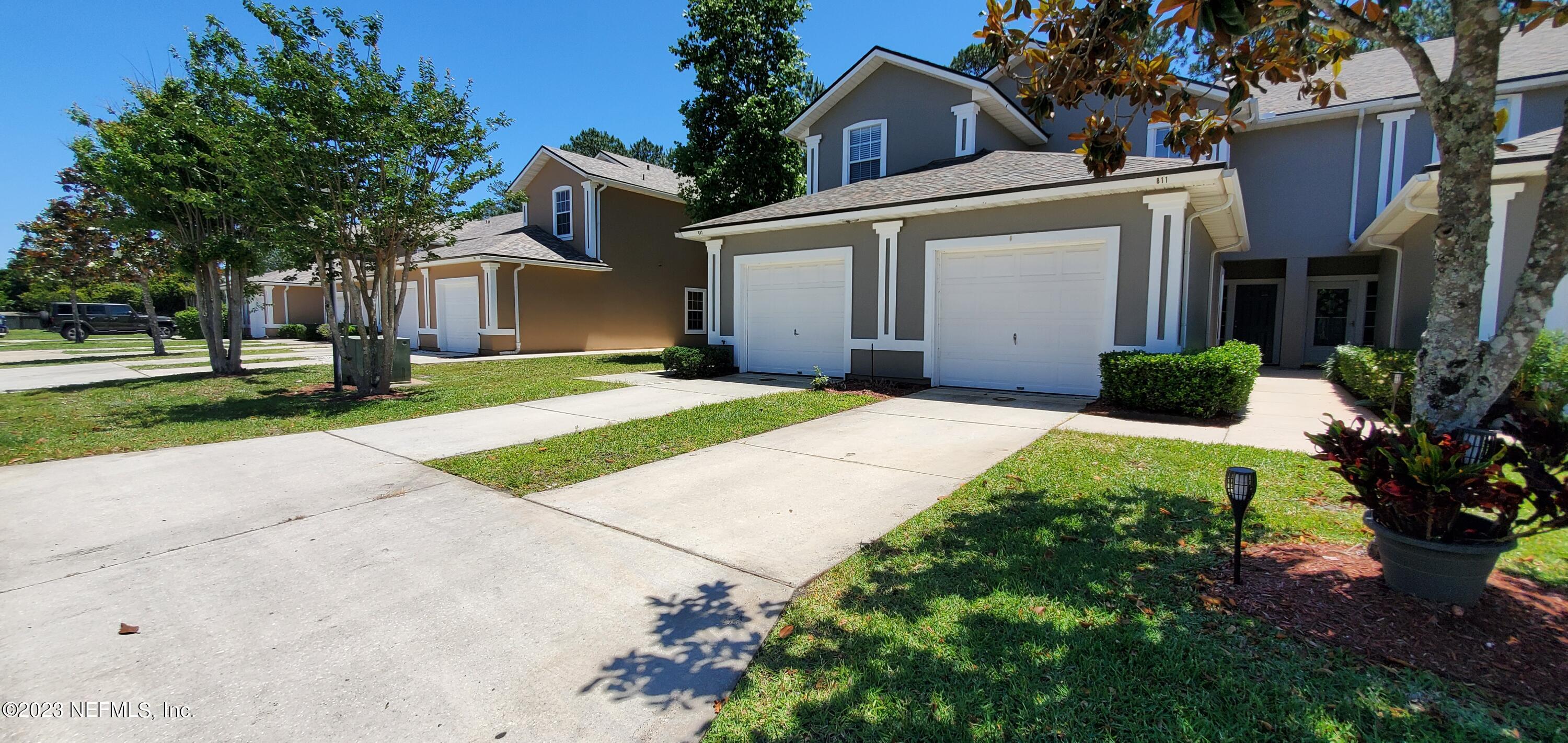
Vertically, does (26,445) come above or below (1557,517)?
below

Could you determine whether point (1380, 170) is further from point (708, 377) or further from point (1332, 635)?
point (1332, 635)

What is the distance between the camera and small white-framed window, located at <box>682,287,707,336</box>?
75.8 feet

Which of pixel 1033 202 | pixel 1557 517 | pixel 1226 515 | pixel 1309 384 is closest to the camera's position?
pixel 1557 517

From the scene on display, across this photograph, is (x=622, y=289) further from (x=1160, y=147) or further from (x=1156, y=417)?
(x=1156, y=417)

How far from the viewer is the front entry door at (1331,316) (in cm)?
1570

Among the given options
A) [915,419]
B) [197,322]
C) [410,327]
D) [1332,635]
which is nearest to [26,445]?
[915,419]

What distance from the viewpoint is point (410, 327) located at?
2234cm

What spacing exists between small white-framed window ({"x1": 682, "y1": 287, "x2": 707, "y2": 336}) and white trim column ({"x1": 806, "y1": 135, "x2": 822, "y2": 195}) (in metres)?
8.05

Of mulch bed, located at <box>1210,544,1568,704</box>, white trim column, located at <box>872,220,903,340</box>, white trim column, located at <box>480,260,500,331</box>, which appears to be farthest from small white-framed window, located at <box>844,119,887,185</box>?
mulch bed, located at <box>1210,544,1568,704</box>

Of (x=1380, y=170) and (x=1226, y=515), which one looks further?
(x=1380, y=170)

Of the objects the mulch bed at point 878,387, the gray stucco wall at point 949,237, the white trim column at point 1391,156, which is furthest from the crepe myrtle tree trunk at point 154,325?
the white trim column at point 1391,156

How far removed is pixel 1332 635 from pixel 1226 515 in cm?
165

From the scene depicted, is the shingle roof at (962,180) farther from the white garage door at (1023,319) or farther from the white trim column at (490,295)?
the white trim column at (490,295)

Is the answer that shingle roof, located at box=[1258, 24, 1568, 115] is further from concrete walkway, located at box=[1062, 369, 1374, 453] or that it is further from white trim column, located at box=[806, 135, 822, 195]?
white trim column, located at box=[806, 135, 822, 195]
